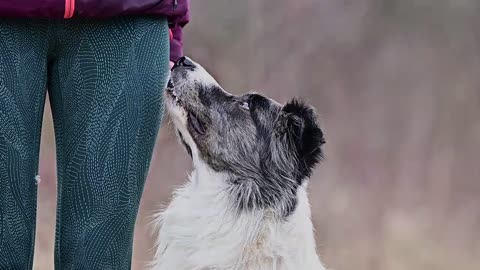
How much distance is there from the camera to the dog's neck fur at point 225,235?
2.15 metres

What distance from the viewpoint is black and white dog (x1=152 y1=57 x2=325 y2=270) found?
217 centimetres

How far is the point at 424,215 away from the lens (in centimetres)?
363

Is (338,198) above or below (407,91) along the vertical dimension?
below

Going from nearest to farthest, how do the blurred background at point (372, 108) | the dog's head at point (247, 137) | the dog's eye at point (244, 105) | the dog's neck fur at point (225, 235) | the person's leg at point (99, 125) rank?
the person's leg at point (99, 125) < the dog's neck fur at point (225, 235) < the dog's head at point (247, 137) < the dog's eye at point (244, 105) < the blurred background at point (372, 108)

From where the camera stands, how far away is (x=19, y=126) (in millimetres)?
1790

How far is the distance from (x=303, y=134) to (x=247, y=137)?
Result: 16cm

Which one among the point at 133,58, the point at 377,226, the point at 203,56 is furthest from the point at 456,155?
the point at 133,58

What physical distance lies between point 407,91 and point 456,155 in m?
0.34

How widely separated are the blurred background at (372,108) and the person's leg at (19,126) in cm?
158

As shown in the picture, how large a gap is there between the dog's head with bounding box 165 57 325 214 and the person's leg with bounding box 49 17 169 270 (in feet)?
1.12

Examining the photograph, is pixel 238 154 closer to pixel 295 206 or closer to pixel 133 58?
pixel 295 206

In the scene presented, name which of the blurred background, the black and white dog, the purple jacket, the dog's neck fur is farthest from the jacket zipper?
the blurred background

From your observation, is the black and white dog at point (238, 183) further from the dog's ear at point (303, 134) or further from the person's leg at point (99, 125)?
the person's leg at point (99, 125)

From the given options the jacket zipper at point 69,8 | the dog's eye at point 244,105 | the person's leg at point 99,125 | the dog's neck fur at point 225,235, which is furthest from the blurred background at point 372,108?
the jacket zipper at point 69,8
